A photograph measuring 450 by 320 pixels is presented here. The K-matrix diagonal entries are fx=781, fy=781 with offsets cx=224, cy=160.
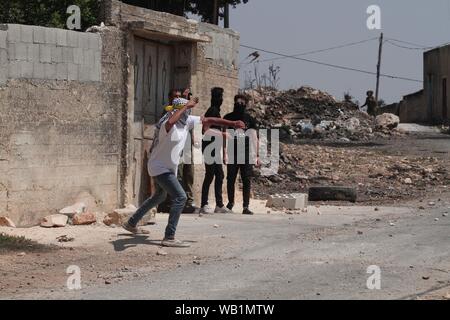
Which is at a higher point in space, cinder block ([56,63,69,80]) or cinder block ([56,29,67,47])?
cinder block ([56,29,67,47])

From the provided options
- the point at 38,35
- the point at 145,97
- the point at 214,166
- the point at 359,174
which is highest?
Result: the point at 38,35

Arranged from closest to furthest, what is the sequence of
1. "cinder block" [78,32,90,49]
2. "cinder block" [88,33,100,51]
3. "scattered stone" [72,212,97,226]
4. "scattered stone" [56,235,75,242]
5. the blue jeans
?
the blue jeans → "scattered stone" [56,235,75,242] → "scattered stone" [72,212,97,226] → "cinder block" [78,32,90,49] → "cinder block" [88,33,100,51]

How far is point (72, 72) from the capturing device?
33.2 feet

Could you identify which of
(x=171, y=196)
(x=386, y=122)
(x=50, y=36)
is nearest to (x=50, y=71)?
(x=50, y=36)

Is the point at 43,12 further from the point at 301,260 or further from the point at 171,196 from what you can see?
the point at 301,260

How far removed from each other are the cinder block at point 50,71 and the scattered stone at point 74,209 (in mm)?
1643

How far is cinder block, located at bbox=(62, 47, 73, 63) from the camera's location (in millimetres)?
10031

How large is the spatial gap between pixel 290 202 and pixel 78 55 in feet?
13.7

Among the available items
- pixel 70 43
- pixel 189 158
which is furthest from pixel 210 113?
pixel 70 43

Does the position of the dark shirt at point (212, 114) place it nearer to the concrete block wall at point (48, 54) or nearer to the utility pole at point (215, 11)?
the concrete block wall at point (48, 54)

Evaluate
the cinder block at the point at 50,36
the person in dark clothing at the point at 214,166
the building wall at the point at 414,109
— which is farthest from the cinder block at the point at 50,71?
the building wall at the point at 414,109

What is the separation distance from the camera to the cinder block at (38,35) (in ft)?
31.5

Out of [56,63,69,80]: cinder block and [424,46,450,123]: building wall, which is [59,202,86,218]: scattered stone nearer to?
[56,63,69,80]: cinder block

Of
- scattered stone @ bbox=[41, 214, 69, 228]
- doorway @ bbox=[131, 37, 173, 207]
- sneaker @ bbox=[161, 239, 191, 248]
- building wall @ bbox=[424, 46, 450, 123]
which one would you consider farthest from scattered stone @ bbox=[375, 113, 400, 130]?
sneaker @ bbox=[161, 239, 191, 248]
